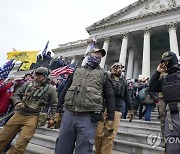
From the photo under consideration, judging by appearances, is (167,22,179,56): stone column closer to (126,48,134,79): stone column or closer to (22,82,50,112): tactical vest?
(126,48,134,79): stone column

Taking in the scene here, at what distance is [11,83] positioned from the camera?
6941mm

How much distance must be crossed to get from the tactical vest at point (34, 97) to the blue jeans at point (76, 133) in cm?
132

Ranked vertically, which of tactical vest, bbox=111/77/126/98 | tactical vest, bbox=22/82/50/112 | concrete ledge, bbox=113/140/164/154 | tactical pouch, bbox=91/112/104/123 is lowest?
concrete ledge, bbox=113/140/164/154

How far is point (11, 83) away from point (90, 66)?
4981 millimetres

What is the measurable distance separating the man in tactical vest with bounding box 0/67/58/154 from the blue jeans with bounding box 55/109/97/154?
106cm

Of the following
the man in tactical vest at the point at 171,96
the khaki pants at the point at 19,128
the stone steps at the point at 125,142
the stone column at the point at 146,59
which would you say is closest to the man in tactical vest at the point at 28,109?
the khaki pants at the point at 19,128

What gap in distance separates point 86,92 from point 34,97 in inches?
63.5

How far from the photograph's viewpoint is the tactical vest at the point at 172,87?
2444 mm

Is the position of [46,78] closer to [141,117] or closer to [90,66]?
[90,66]

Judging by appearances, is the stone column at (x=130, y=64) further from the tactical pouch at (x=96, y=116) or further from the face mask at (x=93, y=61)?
the tactical pouch at (x=96, y=116)

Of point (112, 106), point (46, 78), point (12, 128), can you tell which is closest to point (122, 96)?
point (112, 106)

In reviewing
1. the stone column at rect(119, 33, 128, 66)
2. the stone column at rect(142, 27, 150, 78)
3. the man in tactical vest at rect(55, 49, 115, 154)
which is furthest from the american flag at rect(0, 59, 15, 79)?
the stone column at rect(119, 33, 128, 66)

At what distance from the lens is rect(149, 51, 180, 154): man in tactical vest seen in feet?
7.50

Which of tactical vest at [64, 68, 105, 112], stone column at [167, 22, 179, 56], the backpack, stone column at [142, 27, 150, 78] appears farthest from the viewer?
stone column at [142, 27, 150, 78]
